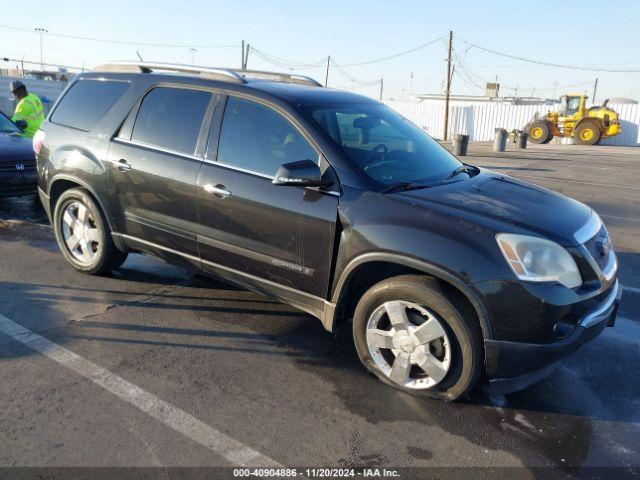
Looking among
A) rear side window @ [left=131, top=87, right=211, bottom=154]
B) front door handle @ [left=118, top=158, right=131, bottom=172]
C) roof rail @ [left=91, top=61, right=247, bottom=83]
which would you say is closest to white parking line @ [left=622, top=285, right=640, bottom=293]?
roof rail @ [left=91, top=61, right=247, bottom=83]

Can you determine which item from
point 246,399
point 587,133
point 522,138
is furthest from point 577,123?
point 246,399

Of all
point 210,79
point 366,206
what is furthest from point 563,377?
point 210,79

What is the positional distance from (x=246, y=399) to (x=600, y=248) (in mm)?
2346

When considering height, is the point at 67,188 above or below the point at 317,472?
above

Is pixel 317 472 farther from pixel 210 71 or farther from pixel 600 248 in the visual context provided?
pixel 210 71

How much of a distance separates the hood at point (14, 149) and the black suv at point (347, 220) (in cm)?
305

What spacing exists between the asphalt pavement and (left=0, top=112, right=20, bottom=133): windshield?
4687 mm

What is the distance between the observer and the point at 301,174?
10.7 ft

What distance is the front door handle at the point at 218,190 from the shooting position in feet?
12.3

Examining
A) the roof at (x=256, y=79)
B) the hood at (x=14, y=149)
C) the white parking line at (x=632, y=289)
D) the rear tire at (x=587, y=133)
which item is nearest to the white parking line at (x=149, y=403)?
the roof at (x=256, y=79)

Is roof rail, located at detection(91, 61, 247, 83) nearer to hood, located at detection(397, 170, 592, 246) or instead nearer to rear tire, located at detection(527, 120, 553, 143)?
hood, located at detection(397, 170, 592, 246)

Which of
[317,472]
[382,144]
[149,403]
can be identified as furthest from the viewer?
[382,144]

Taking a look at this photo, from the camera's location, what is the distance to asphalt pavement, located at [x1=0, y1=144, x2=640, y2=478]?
2699mm

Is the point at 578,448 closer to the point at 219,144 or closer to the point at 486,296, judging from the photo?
the point at 486,296
